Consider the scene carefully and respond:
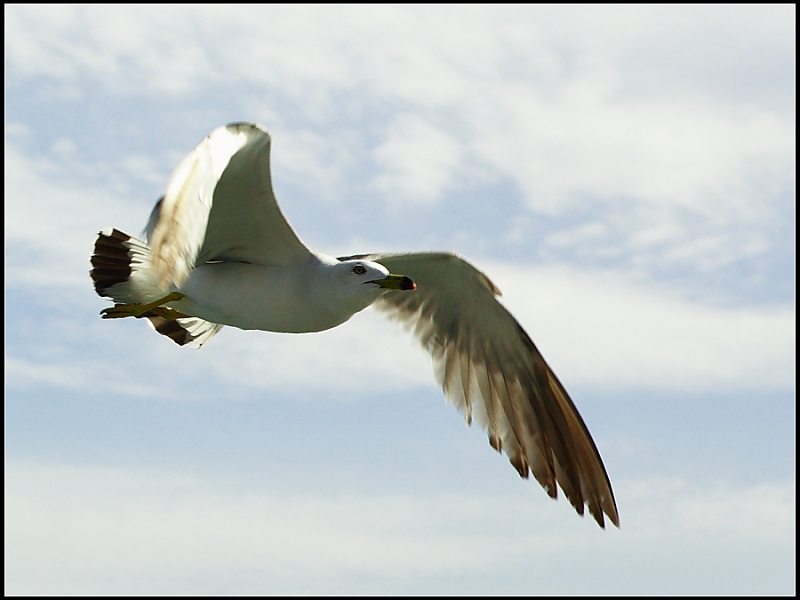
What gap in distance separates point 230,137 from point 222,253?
2.00m

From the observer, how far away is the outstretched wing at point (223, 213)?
7.57m

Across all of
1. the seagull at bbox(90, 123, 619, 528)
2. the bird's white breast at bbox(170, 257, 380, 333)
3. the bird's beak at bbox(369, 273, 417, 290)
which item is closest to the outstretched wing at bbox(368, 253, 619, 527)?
the seagull at bbox(90, 123, 619, 528)

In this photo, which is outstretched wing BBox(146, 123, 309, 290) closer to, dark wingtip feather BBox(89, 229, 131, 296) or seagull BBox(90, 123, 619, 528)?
seagull BBox(90, 123, 619, 528)

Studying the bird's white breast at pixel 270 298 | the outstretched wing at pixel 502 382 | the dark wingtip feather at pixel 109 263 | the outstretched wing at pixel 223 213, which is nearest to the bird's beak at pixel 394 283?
the bird's white breast at pixel 270 298

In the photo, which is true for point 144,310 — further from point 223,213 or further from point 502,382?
point 502,382

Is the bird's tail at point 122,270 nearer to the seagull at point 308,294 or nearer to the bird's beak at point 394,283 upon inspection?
the seagull at point 308,294

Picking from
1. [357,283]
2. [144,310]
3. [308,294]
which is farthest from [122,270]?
[357,283]

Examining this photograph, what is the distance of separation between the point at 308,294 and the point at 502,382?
3247 millimetres

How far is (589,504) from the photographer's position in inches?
467

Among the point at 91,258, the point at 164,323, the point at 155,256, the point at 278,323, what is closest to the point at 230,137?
the point at 155,256

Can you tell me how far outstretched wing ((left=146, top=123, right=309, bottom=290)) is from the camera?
757 centimetres

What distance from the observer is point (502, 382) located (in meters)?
12.5

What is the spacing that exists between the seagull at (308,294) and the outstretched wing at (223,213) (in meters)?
0.01

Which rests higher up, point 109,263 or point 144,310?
point 109,263
